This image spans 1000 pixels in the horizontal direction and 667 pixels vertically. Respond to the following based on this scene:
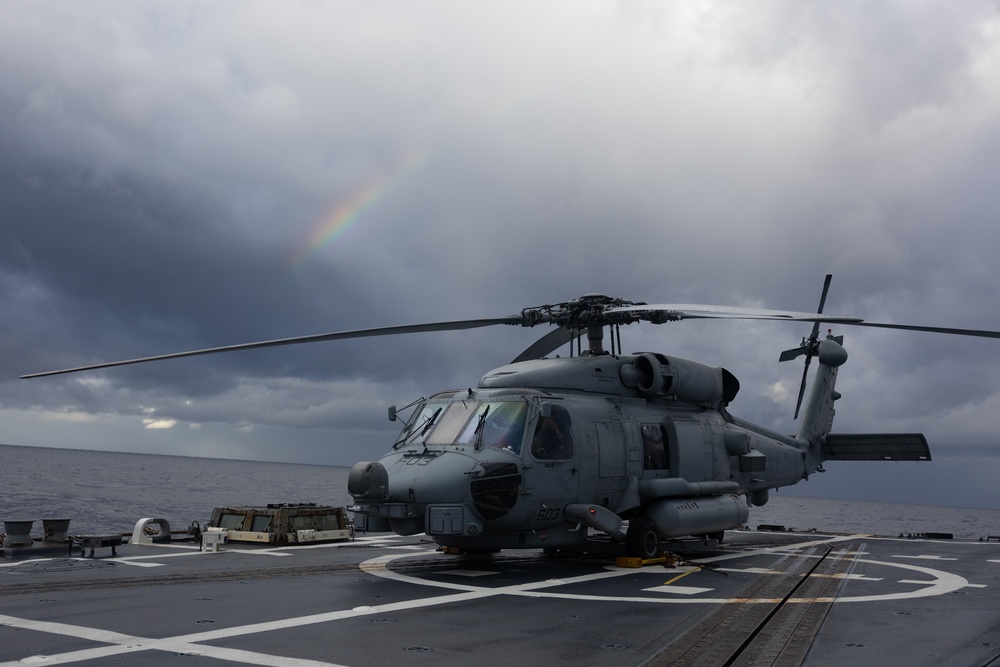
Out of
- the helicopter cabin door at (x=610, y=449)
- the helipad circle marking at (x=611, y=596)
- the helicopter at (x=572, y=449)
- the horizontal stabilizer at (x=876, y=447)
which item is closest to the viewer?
the helipad circle marking at (x=611, y=596)

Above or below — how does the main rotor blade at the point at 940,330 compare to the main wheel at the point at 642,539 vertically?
above

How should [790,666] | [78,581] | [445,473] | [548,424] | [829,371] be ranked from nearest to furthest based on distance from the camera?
1. [790,666]
2. [78,581]
3. [445,473]
4. [548,424]
5. [829,371]

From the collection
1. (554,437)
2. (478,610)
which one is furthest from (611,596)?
(554,437)

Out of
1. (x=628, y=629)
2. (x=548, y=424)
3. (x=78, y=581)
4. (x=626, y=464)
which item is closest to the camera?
(x=628, y=629)

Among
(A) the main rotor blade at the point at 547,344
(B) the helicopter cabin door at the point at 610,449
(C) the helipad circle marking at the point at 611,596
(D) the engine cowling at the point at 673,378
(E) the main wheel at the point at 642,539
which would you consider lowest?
(C) the helipad circle marking at the point at 611,596

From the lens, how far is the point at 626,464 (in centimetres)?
1555

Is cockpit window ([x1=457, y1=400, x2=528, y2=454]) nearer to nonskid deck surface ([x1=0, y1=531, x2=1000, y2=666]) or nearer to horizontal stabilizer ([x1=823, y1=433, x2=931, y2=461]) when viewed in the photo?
nonskid deck surface ([x1=0, y1=531, x2=1000, y2=666])

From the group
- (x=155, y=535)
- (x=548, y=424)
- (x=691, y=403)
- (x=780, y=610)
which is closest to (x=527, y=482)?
(x=548, y=424)

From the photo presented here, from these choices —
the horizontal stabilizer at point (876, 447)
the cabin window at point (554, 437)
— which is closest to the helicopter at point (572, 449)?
the cabin window at point (554, 437)

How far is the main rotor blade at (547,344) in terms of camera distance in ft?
57.2

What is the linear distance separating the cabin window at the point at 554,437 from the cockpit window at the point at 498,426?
1.04ft

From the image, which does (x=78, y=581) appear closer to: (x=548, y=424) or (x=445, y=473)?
(x=445, y=473)

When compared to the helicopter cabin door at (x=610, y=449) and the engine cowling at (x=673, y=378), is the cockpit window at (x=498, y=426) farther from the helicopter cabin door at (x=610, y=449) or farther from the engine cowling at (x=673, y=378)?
the engine cowling at (x=673, y=378)

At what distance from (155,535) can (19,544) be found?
331 centimetres
